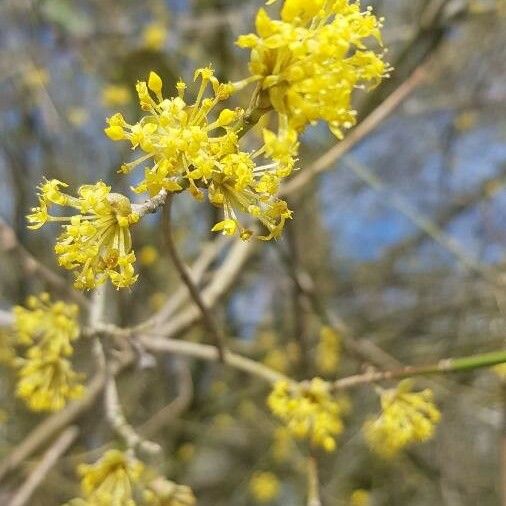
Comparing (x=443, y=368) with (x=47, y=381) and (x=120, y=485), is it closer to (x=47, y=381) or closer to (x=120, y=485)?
(x=120, y=485)

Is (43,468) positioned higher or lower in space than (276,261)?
higher

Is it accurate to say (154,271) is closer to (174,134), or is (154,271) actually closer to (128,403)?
(128,403)

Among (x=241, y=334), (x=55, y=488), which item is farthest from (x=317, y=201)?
(x=55, y=488)

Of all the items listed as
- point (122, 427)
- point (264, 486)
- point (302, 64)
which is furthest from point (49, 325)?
point (264, 486)

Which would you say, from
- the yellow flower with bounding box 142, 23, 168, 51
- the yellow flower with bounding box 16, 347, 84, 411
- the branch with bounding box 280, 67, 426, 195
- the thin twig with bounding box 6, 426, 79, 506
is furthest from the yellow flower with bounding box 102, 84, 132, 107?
the yellow flower with bounding box 16, 347, 84, 411

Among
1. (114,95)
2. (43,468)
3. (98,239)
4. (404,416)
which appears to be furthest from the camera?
(114,95)

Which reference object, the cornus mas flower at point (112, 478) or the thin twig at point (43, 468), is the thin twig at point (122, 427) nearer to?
the cornus mas flower at point (112, 478)

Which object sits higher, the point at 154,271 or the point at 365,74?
the point at 365,74

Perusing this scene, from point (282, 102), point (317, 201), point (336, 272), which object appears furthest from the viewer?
point (336, 272)
